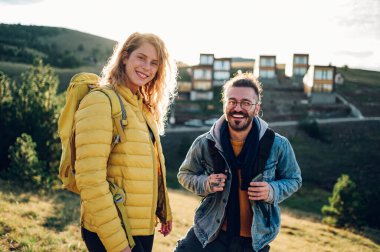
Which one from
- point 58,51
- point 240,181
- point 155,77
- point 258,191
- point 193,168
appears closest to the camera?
point 258,191

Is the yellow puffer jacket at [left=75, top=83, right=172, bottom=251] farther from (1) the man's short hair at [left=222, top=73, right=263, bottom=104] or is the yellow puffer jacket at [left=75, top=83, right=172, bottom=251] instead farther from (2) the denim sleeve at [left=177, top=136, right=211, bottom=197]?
(1) the man's short hair at [left=222, top=73, right=263, bottom=104]

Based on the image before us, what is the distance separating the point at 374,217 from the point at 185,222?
17512 millimetres

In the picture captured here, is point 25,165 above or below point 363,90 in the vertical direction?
below

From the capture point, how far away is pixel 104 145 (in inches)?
122

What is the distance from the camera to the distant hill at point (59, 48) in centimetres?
7000

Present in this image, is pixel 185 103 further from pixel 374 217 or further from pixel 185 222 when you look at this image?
pixel 185 222

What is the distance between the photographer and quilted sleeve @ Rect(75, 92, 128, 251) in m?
3.02

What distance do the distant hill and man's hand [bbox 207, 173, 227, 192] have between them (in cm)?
6307

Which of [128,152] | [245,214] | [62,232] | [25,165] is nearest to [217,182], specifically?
[245,214]

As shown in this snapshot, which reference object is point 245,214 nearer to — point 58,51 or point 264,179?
point 264,179

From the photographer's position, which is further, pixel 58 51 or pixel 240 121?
pixel 58 51

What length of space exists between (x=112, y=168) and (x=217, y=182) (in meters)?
1.26

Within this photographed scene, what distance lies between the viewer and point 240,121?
430 centimetres

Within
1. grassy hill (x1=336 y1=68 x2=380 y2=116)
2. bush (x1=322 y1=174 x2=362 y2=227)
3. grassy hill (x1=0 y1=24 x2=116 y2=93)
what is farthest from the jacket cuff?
grassy hill (x1=336 y1=68 x2=380 y2=116)
